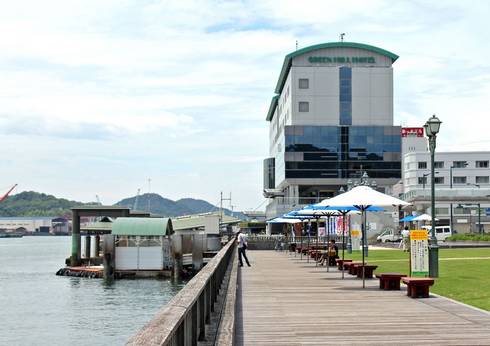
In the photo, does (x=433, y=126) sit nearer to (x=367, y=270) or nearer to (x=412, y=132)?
(x=367, y=270)

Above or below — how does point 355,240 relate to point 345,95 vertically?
below

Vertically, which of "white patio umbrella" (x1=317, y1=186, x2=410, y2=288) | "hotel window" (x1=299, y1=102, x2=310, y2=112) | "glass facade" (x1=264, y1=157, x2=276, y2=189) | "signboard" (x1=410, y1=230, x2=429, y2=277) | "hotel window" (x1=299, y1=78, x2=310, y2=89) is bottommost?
"signboard" (x1=410, y1=230, x2=429, y2=277)

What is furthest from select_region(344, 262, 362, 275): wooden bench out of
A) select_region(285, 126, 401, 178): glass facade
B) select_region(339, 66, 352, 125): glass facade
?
select_region(339, 66, 352, 125): glass facade

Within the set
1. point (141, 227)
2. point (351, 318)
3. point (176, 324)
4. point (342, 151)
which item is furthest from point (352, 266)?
point (342, 151)

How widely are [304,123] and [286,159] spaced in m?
6.61

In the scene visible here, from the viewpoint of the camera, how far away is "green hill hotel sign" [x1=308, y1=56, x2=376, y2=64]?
125125mm

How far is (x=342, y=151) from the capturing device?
400 ft

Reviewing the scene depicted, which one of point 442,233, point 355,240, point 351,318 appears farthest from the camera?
point 442,233

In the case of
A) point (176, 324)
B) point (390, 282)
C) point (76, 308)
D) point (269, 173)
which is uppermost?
point (269, 173)

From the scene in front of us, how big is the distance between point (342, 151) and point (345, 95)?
368 inches

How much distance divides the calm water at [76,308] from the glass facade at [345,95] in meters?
66.0

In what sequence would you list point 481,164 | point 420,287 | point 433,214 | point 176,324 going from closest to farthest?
point 176,324 < point 420,287 < point 433,214 < point 481,164

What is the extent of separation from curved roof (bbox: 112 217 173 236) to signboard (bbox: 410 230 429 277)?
4672 cm

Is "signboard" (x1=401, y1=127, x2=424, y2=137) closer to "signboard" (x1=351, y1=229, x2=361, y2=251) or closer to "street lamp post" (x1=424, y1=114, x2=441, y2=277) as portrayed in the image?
"signboard" (x1=351, y1=229, x2=361, y2=251)
